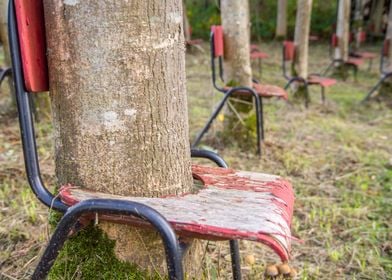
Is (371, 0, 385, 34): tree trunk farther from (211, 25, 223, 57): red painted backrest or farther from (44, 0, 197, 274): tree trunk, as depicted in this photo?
(44, 0, 197, 274): tree trunk

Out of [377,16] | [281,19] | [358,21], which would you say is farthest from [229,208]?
[377,16]

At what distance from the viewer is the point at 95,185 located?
1.07 meters

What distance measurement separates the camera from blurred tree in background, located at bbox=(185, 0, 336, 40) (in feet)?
48.9

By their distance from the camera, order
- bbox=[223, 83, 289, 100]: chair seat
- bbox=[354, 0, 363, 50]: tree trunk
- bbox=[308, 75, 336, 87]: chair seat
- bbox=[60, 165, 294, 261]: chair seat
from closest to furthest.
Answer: bbox=[60, 165, 294, 261]: chair seat → bbox=[223, 83, 289, 100]: chair seat → bbox=[308, 75, 336, 87]: chair seat → bbox=[354, 0, 363, 50]: tree trunk

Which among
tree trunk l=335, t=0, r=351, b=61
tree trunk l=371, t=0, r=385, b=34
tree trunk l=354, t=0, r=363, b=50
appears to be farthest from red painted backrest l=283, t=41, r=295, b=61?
tree trunk l=371, t=0, r=385, b=34

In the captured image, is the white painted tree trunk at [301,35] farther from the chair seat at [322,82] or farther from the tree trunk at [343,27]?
the tree trunk at [343,27]

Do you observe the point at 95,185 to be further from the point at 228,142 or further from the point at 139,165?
the point at 228,142

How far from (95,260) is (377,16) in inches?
569

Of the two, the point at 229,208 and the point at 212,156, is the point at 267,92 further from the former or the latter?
the point at 229,208

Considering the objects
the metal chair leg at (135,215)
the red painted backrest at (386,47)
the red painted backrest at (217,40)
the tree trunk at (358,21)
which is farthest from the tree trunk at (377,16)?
the metal chair leg at (135,215)

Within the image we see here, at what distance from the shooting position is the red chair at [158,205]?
33.3 inches

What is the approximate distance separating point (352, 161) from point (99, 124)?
2.76 meters

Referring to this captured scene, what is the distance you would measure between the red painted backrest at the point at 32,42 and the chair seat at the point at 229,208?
0.28m

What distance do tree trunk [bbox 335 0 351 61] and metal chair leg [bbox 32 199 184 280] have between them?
7057 millimetres
